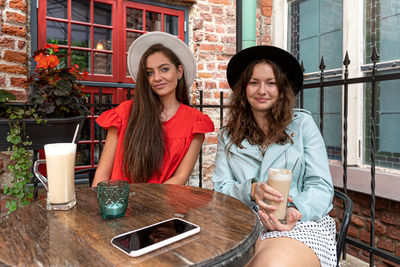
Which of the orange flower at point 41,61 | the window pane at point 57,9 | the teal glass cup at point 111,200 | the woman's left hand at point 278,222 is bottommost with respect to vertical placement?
the woman's left hand at point 278,222

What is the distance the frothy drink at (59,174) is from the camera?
37.1 inches

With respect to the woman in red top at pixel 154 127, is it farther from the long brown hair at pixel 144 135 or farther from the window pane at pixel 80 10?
the window pane at pixel 80 10

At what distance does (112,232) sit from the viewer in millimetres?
764

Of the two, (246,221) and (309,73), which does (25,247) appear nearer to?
(246,221)

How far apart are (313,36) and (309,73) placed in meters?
0.39

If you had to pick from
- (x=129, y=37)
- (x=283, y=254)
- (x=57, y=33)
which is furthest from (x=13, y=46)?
(x=283, y=254)

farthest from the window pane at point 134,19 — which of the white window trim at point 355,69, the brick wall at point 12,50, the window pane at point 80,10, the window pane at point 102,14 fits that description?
the white window trim at point 355,69

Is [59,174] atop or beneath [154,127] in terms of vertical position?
beneath

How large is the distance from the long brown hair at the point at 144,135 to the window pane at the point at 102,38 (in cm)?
132

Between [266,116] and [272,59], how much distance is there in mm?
301

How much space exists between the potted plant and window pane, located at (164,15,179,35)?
1517 millimetres

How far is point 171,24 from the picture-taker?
10.7 feet

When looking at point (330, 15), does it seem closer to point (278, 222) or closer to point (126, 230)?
point (278, 222)

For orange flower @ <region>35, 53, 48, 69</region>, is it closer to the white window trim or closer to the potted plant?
the potted plant
